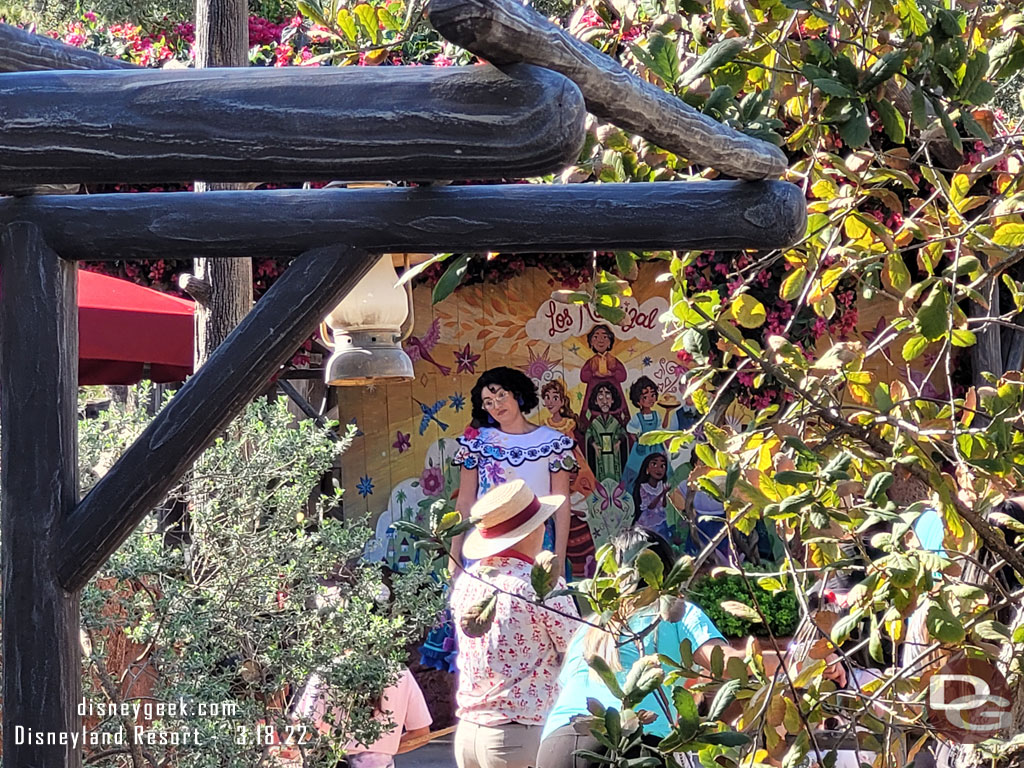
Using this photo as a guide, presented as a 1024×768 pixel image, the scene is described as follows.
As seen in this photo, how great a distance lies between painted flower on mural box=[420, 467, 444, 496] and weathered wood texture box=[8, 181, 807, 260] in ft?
18.3

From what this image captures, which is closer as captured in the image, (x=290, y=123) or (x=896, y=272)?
(x=290, y=123)

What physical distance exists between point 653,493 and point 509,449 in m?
1.85

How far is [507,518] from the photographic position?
12.5ft

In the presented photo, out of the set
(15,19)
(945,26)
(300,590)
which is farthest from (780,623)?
(15,19)

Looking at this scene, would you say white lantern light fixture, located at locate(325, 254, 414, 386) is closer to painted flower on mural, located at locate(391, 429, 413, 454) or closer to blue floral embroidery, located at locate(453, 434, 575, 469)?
blue floral embroidery, located at locate(453, 434, 575, 469)

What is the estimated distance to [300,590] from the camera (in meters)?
3.36

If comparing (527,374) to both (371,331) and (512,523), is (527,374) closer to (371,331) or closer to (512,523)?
(512,523)

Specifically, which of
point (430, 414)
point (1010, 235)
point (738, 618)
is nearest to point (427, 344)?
point (430, 414)

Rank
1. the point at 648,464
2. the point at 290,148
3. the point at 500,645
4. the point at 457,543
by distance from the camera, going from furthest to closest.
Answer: the point at 648,464 → the point at 457,543 → the point at 500,645 → the point at 290,148

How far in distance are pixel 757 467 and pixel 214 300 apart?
85.3 inches

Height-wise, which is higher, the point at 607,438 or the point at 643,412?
the point at 643,412

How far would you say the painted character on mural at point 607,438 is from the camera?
7.15 metres

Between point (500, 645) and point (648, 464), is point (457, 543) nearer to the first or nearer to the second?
point (500, 645)

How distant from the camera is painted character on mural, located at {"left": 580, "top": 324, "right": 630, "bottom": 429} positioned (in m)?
7.25
